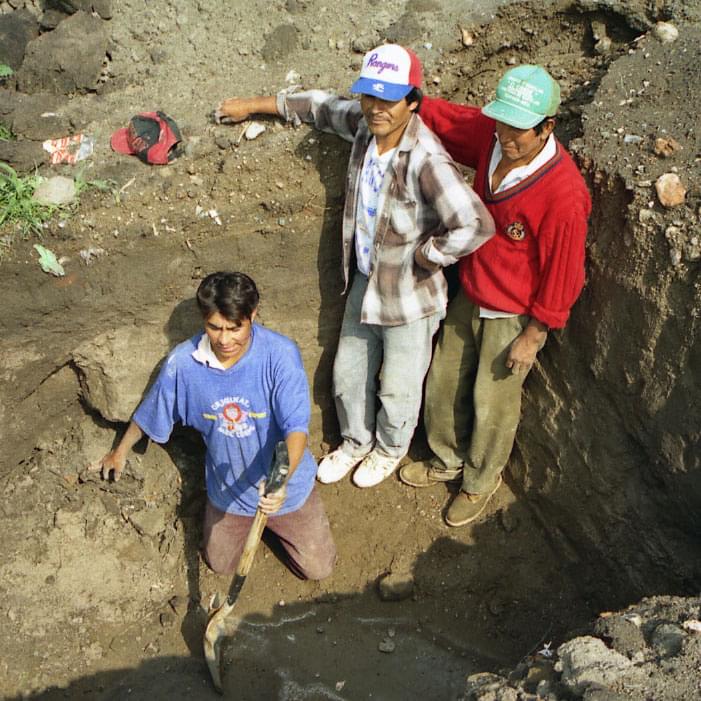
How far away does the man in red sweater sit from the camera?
314cm

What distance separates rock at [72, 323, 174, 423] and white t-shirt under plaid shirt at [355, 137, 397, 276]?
1243mm

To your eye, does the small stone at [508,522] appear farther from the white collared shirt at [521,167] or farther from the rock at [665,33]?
the rock at [665,33]

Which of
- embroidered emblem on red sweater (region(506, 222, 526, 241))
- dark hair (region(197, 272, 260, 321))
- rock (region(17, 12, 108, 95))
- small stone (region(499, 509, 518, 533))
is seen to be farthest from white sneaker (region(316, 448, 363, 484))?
rock (region(17, 12, 108, 95))

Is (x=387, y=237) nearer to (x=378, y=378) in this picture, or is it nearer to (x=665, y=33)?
(x=378, y=378)

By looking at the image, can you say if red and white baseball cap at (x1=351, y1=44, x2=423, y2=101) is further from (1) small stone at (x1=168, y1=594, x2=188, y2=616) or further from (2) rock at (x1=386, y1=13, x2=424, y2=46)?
(1) small stone at (x1=168, y1=594, x2=188, y2=616)

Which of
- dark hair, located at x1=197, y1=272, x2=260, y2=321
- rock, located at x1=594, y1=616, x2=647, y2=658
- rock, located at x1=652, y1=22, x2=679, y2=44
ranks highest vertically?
rock, located at x1=652, y1=22, x2=679, y2=44

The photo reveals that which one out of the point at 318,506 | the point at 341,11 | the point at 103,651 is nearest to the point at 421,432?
the point at 318,506

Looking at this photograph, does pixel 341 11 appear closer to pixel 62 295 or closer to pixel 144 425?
pixel 62 295

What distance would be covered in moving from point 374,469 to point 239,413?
116 centimetres

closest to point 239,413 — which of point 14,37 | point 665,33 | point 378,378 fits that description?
point 378,378

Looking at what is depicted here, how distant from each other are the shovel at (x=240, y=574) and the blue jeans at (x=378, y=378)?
0.85m

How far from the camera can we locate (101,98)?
169 inches

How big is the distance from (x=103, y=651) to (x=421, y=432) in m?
2.15

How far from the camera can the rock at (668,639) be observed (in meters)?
2.52
